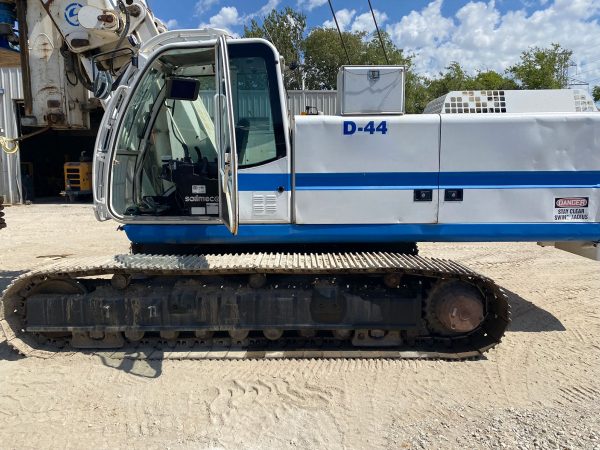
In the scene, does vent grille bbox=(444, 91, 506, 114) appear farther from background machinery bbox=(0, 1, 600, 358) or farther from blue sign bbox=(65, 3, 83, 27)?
blue sign bbox=(65, 3, 83, 27)

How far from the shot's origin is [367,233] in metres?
4.00

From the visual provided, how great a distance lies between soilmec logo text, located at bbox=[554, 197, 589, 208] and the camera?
3.89 metres

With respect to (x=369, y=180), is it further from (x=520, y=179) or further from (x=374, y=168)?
(x=520, y=179)

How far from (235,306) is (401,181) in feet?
5.76

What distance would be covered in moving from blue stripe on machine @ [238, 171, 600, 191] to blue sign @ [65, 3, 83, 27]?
83.8 inches

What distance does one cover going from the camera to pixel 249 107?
12.7ft

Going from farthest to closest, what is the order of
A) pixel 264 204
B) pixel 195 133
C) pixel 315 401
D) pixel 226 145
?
pixel 195 133
pixel 264 204
pixel 226 145
pixel 315 401

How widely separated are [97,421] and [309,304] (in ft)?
5.79

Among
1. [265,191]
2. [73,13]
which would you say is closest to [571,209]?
[265,191]

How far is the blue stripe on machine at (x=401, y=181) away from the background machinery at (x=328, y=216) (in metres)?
0.01

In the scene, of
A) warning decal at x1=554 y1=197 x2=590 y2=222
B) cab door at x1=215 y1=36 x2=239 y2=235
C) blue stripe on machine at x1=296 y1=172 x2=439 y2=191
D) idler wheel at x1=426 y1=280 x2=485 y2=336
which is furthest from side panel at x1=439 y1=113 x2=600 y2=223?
cab door at x1=215 y1=36 x2=239 y2=235

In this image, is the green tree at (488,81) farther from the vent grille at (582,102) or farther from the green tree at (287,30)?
the vent grille at (582,102)

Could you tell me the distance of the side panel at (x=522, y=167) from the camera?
3830 millimetres

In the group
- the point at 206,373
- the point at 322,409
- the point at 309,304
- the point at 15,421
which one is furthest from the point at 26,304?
the point at 322,409
